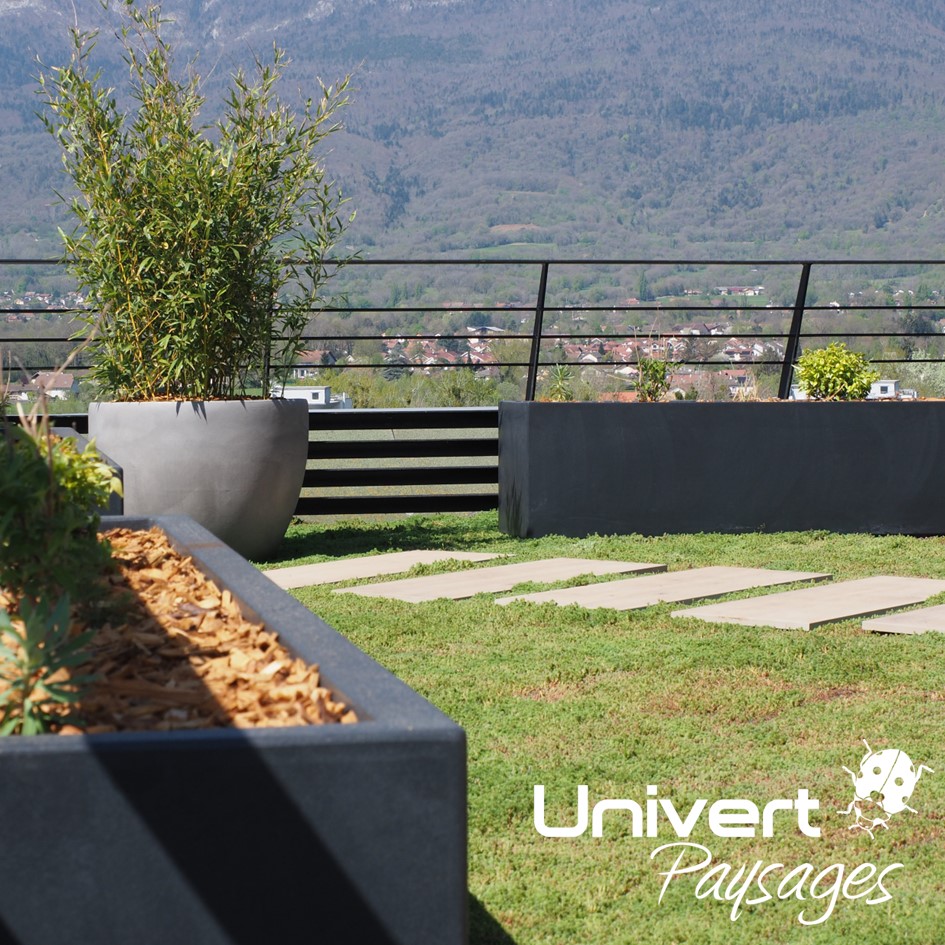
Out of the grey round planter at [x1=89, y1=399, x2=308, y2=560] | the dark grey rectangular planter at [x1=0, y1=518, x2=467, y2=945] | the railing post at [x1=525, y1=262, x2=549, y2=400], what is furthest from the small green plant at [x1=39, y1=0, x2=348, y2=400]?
the dark grey rectangular planter at [x1=0, y1=518, x2=467, y2=945]

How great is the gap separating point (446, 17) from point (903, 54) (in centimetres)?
4407

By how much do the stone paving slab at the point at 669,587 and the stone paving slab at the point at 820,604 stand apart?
169 mm

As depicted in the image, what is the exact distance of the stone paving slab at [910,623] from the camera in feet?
13.4

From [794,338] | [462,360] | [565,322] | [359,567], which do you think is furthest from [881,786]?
[462,360]

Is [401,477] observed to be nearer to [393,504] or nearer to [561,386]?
[393,504]

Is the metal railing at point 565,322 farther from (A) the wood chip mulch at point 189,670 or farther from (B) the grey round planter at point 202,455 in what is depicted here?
(A) the wood chip mulch at point 189,670

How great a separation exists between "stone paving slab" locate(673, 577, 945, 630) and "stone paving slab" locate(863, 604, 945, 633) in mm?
152

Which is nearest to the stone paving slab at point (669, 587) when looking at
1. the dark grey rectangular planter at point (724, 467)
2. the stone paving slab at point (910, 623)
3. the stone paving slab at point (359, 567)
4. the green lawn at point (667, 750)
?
the green lawn at point (667, 750)

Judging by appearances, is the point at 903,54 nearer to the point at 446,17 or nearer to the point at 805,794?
the point at 446,17

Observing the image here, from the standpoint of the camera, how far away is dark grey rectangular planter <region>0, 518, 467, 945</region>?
1.21 m

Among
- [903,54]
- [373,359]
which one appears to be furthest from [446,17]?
[373,359]

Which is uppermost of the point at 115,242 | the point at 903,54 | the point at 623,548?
the point at 903,54

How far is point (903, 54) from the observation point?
342ft

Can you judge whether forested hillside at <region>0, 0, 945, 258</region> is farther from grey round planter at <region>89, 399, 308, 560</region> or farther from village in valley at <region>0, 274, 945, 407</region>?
grey round planter at <region>89, 399, 308, 560</region>
